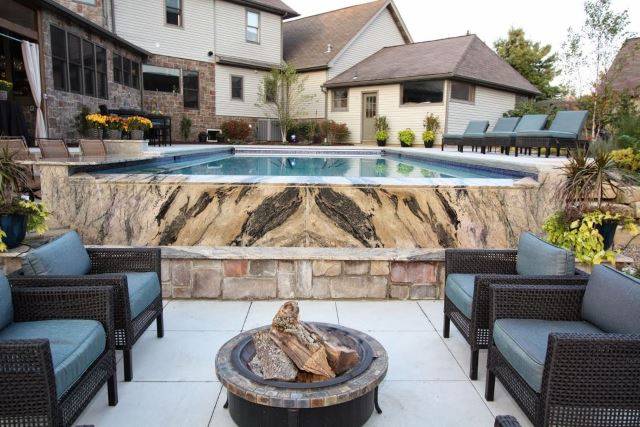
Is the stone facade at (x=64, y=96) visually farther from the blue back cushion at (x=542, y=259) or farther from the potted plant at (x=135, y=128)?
the blue back cushion at (x=542, y=259)

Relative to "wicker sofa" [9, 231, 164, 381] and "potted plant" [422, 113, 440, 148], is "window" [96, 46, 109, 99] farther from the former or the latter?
"wicker sofa" [9, 231, 164, 381]

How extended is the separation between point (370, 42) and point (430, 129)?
6645 millimetres

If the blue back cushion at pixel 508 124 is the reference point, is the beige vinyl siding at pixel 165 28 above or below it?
above

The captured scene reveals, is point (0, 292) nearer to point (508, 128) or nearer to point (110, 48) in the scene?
point (508, 128)

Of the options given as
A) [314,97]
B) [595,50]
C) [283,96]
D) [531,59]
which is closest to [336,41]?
[314,97]

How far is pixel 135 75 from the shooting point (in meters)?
16.5

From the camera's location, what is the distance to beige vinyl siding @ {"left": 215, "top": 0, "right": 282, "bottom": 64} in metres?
18.9

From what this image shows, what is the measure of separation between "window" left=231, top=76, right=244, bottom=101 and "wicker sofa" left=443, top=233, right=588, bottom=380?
58.0 feet

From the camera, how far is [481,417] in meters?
2.48

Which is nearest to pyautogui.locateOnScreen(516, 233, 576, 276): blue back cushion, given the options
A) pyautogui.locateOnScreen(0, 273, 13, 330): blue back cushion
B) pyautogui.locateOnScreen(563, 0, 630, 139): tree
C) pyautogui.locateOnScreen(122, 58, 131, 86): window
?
pyautogui.locateOnScreen(0, 273, 13, 330): blue back cushion

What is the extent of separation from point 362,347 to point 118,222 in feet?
9.80

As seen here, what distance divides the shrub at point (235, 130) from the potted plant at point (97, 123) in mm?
8502

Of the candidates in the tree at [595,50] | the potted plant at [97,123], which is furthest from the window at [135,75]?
the tree at [595,50]

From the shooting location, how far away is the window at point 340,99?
2036 centimetres
